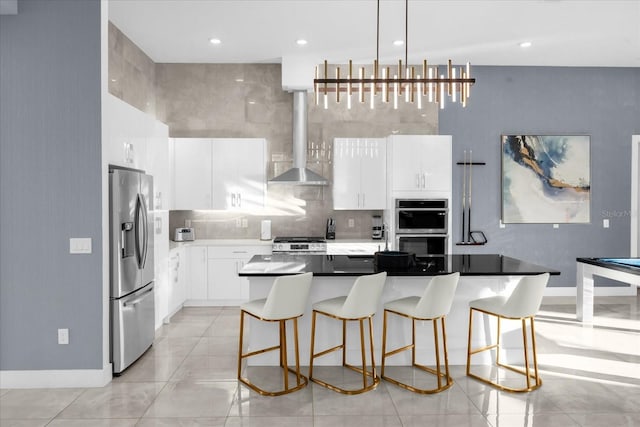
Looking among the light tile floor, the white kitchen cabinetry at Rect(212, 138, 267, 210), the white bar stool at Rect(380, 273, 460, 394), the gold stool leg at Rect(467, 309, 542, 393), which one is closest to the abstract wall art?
the light tile floor

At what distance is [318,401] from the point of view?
10.7ft

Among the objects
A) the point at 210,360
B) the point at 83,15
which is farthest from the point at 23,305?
the point at 83,15

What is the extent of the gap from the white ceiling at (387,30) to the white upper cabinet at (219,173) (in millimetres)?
1198

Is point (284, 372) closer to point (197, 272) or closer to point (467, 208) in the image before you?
point (197, 272)

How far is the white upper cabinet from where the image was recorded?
20.4 feet

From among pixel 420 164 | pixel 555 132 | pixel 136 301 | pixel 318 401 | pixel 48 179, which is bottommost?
pixel 318 401

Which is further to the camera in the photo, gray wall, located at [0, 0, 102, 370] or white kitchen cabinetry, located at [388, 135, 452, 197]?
white kitchen cabinetry, located at [388, 135, 452, 197]

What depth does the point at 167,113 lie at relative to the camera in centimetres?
658

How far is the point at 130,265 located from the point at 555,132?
5906mm

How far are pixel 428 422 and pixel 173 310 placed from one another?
11.7ft

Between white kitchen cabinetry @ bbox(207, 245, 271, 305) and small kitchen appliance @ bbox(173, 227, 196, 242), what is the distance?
0.44 meters

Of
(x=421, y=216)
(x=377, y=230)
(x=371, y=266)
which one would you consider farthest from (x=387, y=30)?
(x=371, y=266)

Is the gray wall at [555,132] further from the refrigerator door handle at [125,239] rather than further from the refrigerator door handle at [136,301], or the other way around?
the refrigerator door handle at [125,239]

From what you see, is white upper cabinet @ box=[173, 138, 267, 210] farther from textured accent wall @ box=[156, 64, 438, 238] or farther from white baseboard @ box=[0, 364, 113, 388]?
white baseboard @ box=[0, 364, 113, 388]
